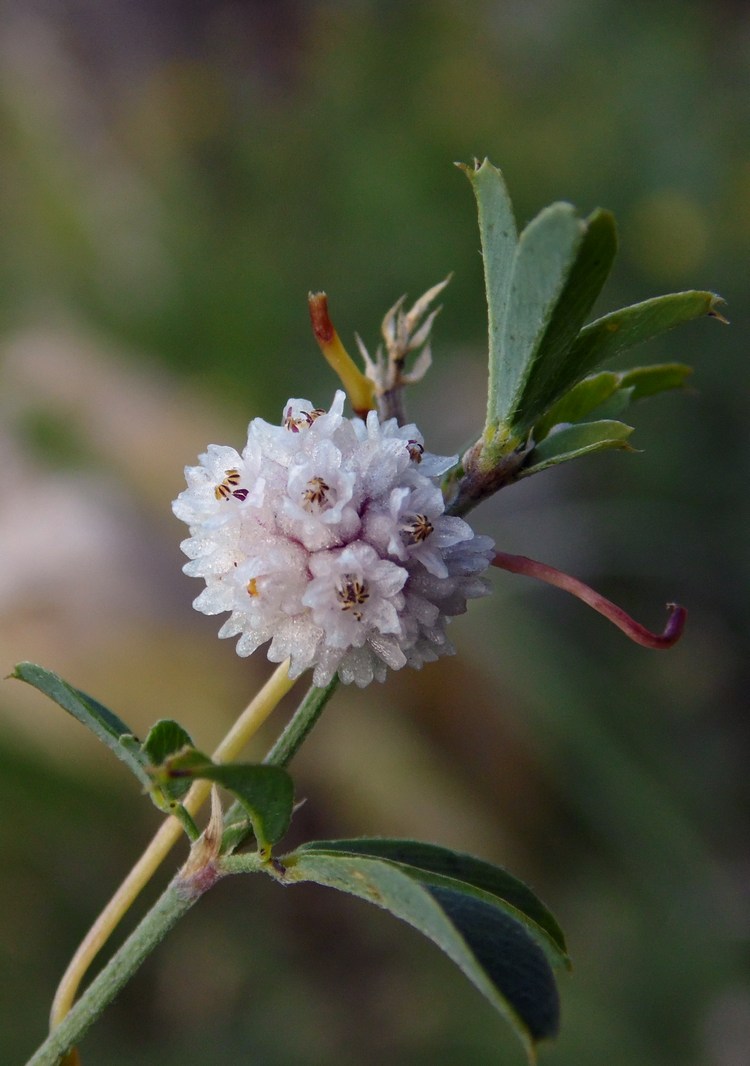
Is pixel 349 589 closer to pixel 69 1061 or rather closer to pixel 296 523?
pixel 296 523

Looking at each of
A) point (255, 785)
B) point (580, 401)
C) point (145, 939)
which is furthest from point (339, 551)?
point (145, 939)

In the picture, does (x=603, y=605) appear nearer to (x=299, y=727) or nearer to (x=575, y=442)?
(x=575, y=442)

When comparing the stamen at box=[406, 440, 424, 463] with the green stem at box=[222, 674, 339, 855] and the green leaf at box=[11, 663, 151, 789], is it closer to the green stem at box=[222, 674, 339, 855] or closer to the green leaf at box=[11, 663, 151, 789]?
the green stem at box=[222, 674, 339, 855]

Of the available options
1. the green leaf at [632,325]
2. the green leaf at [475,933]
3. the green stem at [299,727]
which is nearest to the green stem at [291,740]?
the green stem at [299,727]

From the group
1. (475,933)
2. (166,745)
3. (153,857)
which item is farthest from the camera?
(153,857)

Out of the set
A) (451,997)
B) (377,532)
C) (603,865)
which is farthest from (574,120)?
(377,532)

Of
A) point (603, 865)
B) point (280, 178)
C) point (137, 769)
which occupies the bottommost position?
point (603, 865)
